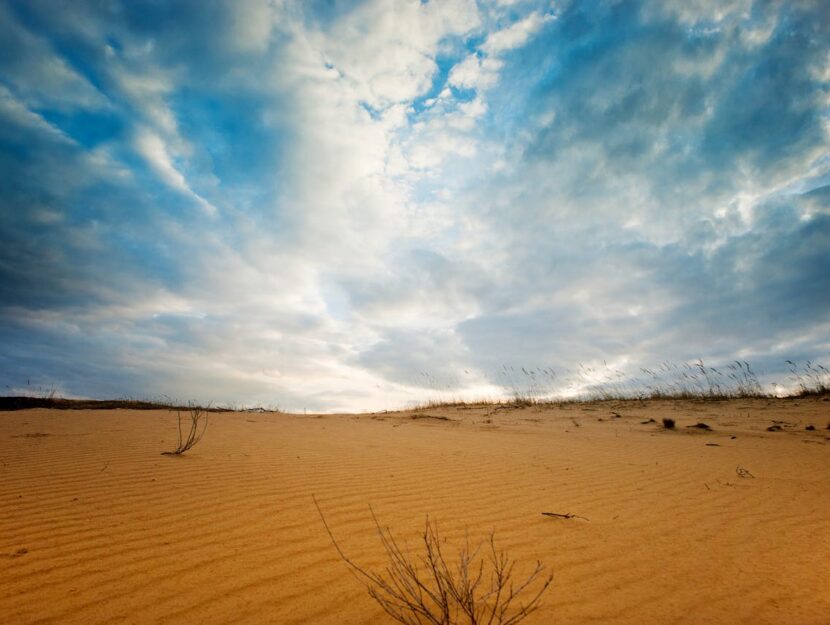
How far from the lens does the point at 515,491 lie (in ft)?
13.1

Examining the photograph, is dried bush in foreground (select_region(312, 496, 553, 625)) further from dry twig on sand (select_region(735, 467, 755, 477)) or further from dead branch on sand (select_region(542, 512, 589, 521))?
dry twig on sand (select_region(735, 467, 755, 477))

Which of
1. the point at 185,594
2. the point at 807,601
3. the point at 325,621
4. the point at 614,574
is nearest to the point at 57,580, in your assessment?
the point at 185,594

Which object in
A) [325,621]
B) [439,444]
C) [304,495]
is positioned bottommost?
[325,621]

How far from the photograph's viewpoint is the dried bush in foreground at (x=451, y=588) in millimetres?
1871

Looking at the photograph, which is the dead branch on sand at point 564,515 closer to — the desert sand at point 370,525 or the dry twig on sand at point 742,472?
the desert sand at point 370,525

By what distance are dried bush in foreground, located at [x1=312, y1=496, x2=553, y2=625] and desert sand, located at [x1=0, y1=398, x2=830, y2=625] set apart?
0.09 metres

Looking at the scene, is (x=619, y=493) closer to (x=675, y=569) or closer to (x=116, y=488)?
(x=675, y=569)

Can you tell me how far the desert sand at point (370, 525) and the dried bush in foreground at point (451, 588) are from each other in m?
0.09

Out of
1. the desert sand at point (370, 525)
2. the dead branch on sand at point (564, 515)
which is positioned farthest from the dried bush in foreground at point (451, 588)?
the dead branch on sand at point (564, 515)

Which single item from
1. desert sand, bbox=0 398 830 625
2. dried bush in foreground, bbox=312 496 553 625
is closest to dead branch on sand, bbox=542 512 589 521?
desert sand, bbox=0 398 830 625

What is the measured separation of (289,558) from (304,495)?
1.12 meters

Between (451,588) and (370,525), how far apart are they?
1.24 meters

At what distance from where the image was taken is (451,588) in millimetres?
1900

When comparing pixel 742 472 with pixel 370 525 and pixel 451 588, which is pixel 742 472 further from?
pixel 451 588
